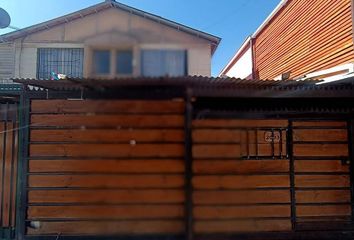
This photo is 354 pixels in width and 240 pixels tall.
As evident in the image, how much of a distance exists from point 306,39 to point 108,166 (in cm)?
591

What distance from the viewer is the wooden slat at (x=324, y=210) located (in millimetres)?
4996

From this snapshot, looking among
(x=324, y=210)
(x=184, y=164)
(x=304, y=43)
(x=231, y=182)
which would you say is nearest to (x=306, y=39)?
(x=304, y=43)

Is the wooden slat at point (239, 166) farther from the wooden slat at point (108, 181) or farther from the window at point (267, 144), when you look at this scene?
the wooden slat at point (108, 181)

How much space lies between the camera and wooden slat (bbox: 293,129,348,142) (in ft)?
16.7

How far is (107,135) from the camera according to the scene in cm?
426

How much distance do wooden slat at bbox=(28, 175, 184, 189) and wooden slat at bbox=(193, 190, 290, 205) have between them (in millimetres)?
376

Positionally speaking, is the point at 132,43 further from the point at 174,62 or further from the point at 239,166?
the point at 239,166

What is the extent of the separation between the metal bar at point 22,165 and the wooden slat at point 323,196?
4.32m

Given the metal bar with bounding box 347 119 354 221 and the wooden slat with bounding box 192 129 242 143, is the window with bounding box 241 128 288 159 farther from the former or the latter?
the metal bar with bounding box 347 119 354 221

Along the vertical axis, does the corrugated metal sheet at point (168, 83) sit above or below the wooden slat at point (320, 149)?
above

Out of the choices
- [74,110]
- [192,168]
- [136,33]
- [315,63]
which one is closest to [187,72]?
[136,33]

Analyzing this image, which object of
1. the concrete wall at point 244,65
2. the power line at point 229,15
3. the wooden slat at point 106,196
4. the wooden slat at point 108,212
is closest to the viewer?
the power line at point 229,15

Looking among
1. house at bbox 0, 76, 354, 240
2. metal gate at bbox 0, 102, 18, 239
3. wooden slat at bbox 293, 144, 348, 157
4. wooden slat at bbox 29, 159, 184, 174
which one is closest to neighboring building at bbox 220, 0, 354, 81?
house at bbox 0, 76, 354, 240

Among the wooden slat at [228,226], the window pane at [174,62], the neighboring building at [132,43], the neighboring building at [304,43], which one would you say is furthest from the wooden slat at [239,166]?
the window pane at [174,62]
